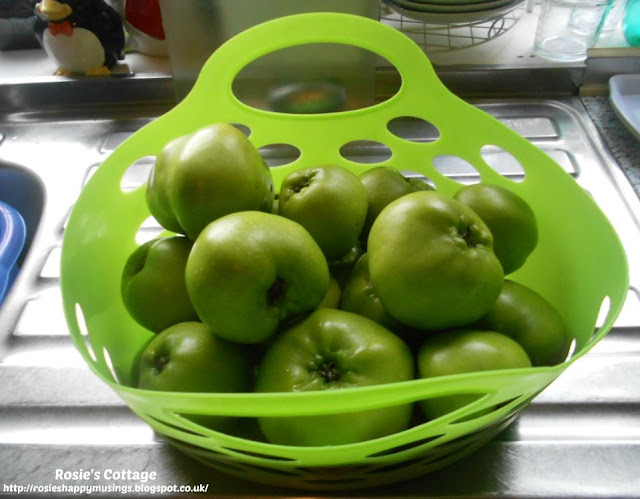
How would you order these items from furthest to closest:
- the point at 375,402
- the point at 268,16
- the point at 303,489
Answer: the point at 268,16, the point at 303,489, the point at 375,402

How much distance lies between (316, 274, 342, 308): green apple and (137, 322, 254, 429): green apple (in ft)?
0.27

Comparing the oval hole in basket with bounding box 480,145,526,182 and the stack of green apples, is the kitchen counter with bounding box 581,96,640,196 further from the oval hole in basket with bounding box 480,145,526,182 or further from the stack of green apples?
the stack of green apples

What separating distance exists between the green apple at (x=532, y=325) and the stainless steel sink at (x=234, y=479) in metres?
0.07

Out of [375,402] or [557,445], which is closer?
[375,402]

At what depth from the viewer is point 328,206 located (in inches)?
20.1

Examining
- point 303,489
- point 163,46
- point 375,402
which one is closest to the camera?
point 375,402

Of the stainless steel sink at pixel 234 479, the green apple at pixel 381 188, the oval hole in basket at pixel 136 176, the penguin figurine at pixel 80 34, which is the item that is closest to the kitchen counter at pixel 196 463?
the stainless steel sink at pixel 234 479

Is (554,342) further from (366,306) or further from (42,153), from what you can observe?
(42,153)

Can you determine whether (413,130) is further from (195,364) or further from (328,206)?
(195,364)

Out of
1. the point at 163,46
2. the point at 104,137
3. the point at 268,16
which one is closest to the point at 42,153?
the point at 104,137

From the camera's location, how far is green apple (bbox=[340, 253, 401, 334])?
0.49 meters

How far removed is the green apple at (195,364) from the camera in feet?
1.43

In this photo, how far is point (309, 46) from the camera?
2.71 ft

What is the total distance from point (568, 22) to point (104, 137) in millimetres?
756
